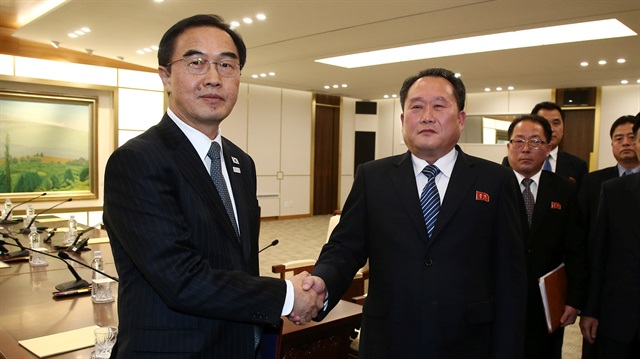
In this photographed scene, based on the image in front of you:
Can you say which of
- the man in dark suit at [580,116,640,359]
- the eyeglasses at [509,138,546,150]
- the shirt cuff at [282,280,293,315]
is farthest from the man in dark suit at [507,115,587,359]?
the shirt cuff at [282,280,293,315]

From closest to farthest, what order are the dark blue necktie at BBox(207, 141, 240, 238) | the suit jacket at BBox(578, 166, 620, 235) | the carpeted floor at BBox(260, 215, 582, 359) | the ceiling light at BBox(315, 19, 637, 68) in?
the dark blue necktie at BBox(207, 141, 240, 238) < the suit jacket at BBox(578, 166, 620, 235) < the carpeted floor at BBox(260, 215, 582, 359) < the ceiling light at BBox(315, 19, 637, 68)

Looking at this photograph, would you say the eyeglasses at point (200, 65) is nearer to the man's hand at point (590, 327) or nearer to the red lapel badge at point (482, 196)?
the red lapel badge at point (482, 196)

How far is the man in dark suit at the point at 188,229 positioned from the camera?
4.39 feet

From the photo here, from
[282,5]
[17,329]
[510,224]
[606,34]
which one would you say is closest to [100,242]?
[17,329]

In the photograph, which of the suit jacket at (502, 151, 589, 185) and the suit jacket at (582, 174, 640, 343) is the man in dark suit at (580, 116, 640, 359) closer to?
the suit jacket at (582, 174, 640, 343)

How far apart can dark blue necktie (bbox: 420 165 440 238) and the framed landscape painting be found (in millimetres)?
9218

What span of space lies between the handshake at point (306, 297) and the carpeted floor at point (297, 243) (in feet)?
11.1

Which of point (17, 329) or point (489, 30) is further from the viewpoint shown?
point (489, 30)

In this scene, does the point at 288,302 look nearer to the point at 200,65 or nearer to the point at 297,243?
the point at 200,65

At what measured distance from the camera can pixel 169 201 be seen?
1.38 m

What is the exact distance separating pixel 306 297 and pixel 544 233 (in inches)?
59.7

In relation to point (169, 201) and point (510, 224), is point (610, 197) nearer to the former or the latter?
point (510, 224)

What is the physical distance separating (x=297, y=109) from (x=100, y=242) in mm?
8928

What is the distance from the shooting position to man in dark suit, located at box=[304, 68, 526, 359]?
1667mm
